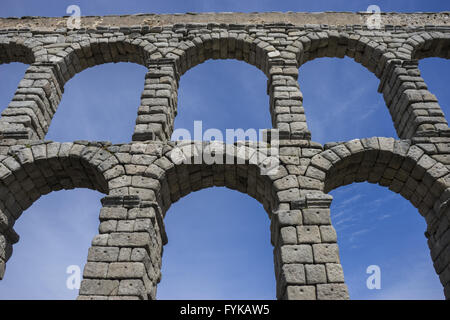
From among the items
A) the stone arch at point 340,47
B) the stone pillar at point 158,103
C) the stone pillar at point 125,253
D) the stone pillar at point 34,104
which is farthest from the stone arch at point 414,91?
the stone pillar at point 34,104

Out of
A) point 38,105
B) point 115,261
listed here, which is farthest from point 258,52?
point 115,261

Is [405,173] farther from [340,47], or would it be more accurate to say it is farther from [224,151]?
[340,47]

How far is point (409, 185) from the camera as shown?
A: 786 cm

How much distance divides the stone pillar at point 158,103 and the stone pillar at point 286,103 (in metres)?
2.47

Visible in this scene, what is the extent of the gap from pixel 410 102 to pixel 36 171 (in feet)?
27.8

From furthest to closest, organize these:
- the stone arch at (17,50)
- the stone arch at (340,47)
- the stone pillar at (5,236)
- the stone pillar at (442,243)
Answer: the stone arch at (17,50)
the stone arch at (340,47)
the stone pillar at (5,236)
the stone pillar at (442,243)

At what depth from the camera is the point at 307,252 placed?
6.15 metres

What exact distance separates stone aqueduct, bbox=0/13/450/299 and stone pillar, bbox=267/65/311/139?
4 cm

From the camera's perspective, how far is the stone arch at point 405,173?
712 cm

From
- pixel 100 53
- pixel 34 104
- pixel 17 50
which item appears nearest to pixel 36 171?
pixel 34 104

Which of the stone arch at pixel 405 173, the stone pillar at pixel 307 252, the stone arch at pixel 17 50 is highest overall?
the stone arch at pixel 17 50

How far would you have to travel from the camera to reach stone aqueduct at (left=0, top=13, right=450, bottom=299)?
632 cm

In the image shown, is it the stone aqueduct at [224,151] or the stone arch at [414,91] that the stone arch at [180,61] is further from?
the stone arch at [414,91]
